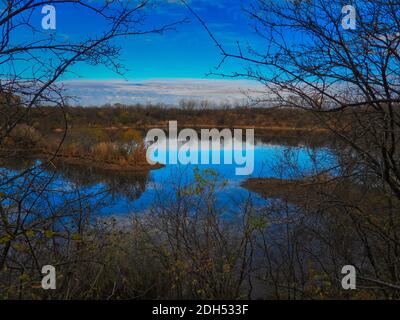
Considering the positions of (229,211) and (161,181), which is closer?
(229,211)

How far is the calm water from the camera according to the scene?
A: 5203 mm

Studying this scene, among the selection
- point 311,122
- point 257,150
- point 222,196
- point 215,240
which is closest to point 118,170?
point 257,150

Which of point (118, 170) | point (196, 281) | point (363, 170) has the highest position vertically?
point (118, 170)

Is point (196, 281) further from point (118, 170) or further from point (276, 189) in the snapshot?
point (118, 170)

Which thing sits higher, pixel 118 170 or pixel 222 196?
pixel 118 170

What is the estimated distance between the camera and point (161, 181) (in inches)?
649

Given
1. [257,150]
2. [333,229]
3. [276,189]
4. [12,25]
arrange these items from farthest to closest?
[257,150]
[276,189]
[333,229]
[12,25]

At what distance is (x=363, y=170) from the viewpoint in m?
4.30

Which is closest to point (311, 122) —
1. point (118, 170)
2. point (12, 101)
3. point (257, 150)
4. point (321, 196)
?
point (321, 196)

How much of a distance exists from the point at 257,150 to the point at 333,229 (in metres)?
17.2

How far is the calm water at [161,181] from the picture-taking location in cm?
520

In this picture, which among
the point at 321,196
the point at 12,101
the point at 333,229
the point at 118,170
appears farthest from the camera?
the point at 118,170

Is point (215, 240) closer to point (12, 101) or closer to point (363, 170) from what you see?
point (363, 170)

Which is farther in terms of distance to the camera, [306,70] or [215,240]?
[215,240]
